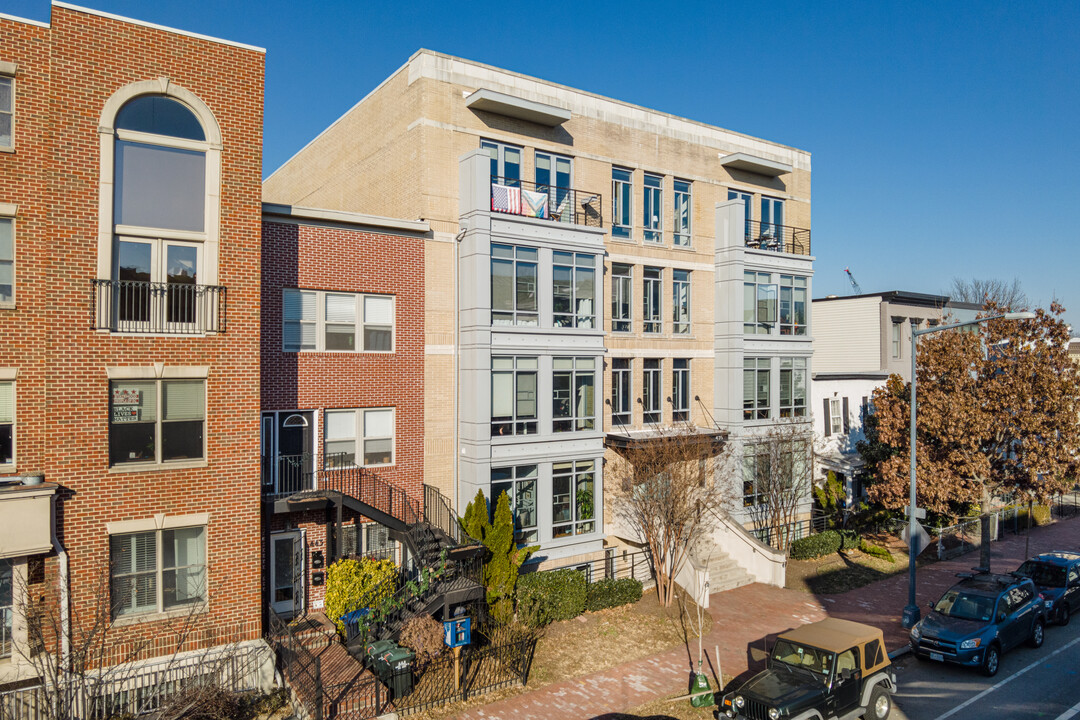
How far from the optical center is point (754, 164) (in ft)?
90.0

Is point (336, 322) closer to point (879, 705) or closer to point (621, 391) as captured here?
point (621, 391)

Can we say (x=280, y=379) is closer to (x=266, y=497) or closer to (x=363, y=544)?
(x=266, y=497)

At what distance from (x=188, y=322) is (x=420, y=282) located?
21.6 feet

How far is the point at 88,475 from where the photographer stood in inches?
575

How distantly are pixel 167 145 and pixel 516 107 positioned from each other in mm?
9870

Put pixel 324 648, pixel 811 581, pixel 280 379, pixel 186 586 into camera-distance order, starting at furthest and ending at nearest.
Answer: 1. pixel 811 581
2. pixel 280 379
3. pixel 324 648
4. pixel 186 586

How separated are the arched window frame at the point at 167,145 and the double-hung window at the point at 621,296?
13.0 metres

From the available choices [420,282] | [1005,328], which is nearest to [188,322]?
[420,282]

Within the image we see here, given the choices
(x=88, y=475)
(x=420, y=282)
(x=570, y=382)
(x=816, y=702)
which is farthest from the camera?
(x=570, y=382)

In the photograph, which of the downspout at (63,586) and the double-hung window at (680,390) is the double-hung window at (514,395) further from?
the downspout at (63,586)

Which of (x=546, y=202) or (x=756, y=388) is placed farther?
(x=756, y=388)

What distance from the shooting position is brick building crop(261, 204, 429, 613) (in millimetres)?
18328

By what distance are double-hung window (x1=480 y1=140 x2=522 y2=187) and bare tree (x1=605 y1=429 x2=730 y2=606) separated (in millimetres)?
9162

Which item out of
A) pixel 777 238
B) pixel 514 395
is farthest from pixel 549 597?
pixel 777 238
